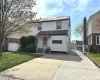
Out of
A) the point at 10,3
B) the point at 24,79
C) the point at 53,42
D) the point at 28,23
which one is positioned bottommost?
the point at 24,79

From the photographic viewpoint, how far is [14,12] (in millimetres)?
13219

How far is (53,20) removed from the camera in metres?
24.9

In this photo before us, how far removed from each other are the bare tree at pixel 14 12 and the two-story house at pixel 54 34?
8.51m

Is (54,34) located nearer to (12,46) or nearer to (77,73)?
(12,46)

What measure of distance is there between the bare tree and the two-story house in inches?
335

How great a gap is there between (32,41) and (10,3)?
1171 cm

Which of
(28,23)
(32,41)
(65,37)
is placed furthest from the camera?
(32,41)

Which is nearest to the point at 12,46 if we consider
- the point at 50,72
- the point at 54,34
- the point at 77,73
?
the point at 54,34

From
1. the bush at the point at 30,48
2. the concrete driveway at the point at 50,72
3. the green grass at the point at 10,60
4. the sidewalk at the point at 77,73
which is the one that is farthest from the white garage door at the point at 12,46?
the sidewalk at the point at 77,73

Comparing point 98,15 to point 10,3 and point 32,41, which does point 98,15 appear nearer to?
point 32,41

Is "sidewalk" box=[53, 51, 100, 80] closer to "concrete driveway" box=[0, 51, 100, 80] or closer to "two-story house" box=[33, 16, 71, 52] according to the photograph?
"concrete driveway" box=[0, 51, 100, 80]

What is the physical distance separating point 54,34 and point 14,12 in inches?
420

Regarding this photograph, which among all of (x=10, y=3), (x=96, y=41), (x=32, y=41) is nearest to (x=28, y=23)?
(x=10, y=3)

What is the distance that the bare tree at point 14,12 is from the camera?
42.9ft
